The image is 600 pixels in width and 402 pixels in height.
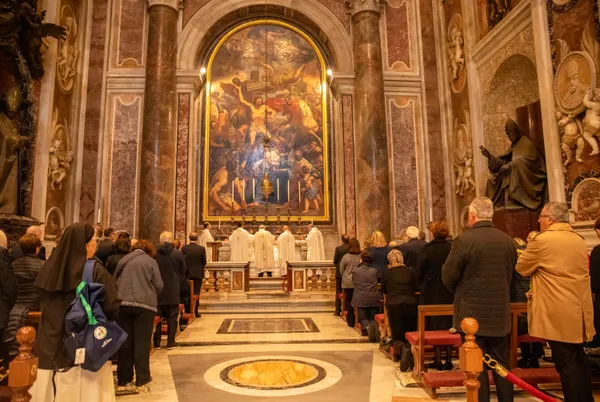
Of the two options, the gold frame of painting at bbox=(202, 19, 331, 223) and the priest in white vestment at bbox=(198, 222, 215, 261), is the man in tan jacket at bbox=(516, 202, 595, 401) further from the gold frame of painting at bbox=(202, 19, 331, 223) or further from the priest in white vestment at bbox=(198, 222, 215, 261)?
the gold frame of painting at bbox=(202, 19, 331, 223)

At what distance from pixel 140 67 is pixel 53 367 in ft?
37.1

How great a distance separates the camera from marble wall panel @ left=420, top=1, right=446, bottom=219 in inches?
512

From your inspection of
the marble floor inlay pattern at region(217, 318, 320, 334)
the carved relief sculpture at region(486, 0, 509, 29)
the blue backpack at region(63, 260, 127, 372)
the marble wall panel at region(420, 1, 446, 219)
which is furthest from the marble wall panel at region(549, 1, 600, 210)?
the blue backpack at region(63, 260, 127, 372)

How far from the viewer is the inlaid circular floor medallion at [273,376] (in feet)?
14.9

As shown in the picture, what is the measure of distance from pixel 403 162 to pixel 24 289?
34.9 ft

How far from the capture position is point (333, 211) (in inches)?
545

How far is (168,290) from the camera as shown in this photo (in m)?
6.14

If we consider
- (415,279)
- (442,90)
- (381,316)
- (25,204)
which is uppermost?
(442,90)

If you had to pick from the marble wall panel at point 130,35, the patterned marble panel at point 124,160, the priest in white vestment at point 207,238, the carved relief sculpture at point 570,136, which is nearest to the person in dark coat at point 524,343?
the carved relief sculpture at point 570,136

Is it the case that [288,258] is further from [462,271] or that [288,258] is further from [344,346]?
[462,271]

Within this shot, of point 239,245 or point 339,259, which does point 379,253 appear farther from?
point 239,245

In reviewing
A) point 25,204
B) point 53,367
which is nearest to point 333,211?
point 25,204

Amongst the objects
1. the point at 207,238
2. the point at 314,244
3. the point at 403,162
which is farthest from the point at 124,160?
the point at 403,162

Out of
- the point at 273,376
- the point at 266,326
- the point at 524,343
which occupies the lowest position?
the point at 273,376
